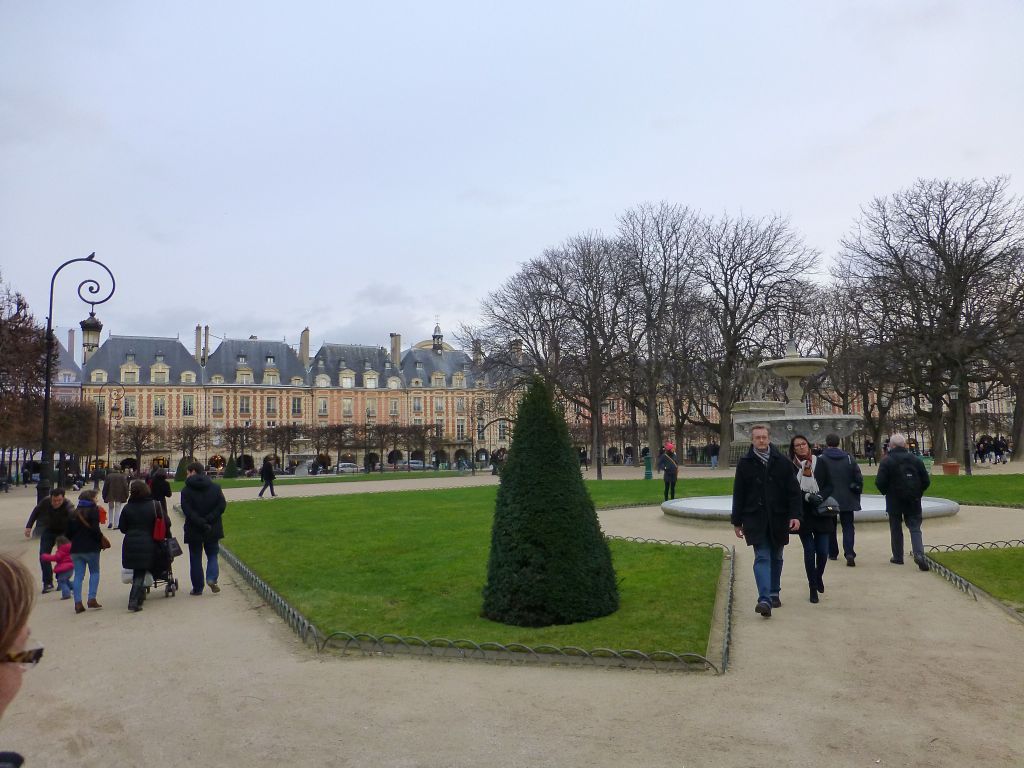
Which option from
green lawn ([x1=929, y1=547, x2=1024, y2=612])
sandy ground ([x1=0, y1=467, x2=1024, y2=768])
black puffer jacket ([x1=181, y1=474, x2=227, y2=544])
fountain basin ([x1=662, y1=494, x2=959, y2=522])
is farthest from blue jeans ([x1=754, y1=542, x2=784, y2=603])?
black puffer jacket ([x1=181, y1=474, x2=227, y2=544])

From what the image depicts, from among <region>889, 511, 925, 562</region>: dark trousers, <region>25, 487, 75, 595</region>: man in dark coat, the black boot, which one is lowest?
the black boot

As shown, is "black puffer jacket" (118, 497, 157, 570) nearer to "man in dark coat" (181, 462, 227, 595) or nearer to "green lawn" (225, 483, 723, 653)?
"man in dark coat" (181, 462, 227, 595)

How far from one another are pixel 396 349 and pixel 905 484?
78226mm

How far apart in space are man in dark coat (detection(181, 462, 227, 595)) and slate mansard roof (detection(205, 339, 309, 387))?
69.8m

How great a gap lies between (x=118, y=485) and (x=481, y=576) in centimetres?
1160

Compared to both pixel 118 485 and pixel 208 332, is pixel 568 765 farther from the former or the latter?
pixel 208 332

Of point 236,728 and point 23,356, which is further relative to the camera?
Answer: point 23,356

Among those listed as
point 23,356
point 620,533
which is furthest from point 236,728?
point 23,356

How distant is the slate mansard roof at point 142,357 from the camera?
236ft

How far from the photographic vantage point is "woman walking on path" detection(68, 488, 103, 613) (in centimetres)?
889

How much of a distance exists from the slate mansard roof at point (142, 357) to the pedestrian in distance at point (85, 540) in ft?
230

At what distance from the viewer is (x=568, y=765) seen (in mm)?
4125

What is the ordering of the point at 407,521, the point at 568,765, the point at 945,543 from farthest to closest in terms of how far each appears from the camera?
the point at 407,521 → the point at 945,543 → the point at 568,765

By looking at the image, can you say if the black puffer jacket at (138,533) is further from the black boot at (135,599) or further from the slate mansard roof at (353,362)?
the slate mansard roof at (353,362)
